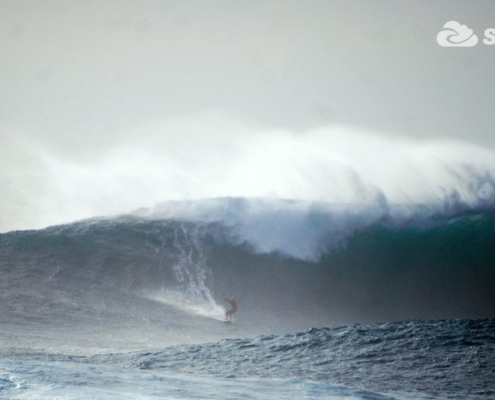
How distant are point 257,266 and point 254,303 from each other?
71.4 inches

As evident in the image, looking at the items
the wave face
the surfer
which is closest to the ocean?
the wave face

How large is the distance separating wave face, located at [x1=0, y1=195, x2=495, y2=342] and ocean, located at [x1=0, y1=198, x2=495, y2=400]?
1.8 inches

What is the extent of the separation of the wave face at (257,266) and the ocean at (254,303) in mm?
45

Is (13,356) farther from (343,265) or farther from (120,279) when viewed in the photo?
(343,265)

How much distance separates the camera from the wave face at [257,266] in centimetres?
1348

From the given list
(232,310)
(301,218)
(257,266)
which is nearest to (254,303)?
(232,310)

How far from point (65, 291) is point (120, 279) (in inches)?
57.4

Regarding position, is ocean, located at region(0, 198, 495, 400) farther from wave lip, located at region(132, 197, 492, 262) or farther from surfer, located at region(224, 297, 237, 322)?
surfer, located at region(224, 297, 237, 322)

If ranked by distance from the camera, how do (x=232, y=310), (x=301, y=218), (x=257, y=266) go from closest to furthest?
(x=232, y=310)
(x=257, y=266)
(x=301, y=218)

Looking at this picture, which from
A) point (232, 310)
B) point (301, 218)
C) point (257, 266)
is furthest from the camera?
point (301, 218)

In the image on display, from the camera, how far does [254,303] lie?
14.9 metres

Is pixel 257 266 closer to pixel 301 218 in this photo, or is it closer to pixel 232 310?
pixel 301 218

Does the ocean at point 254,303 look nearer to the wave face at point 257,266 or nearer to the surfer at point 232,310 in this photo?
the wave face at point 257,266

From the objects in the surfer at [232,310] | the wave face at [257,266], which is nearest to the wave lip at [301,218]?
the wave face at [257,266]
